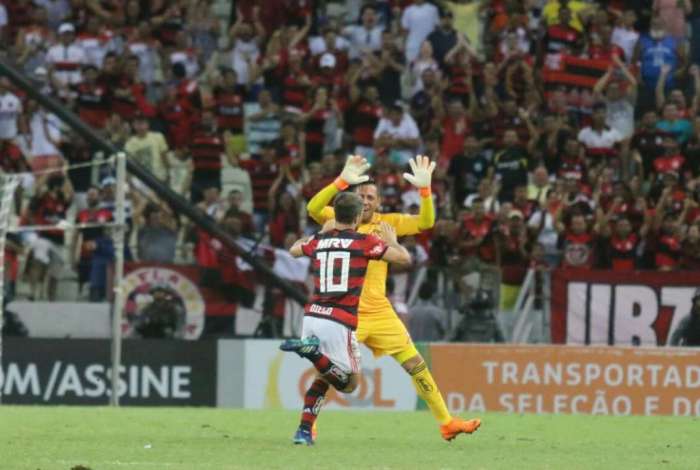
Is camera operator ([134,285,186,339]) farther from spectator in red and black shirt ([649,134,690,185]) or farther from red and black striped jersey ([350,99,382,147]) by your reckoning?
spectator in red and black shirt ([649,134,690,185])

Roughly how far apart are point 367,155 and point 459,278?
4.69 m

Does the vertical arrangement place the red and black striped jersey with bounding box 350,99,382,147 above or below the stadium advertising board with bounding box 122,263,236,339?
above

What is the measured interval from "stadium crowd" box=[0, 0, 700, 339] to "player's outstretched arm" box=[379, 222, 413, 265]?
339 inches

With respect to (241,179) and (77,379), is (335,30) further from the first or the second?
(77,379)

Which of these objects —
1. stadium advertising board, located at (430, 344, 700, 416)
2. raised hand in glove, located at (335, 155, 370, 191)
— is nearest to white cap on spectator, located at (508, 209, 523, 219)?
stadium advertising board, located at (430, 344, 700, 416)

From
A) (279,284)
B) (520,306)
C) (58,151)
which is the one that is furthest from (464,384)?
(58,151)

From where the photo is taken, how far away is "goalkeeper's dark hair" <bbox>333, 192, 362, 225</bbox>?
490 inches

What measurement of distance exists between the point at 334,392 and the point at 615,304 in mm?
3736

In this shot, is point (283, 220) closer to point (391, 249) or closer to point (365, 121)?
point (365, 121)

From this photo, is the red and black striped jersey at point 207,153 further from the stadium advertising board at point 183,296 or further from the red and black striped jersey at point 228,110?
the stadium advertising board at point 183,296

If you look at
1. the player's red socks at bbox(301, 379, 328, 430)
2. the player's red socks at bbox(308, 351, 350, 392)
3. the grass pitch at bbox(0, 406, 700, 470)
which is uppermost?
the player's red socks at bbox(308, 351, 350, 392)

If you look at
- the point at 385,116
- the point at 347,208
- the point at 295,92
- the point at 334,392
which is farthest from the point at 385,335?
the point at 295,92

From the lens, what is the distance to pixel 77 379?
21.7 metres

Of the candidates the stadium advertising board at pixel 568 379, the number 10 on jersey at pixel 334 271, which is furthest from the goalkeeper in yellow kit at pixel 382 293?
the stadium advertising board at pixel 568 379
